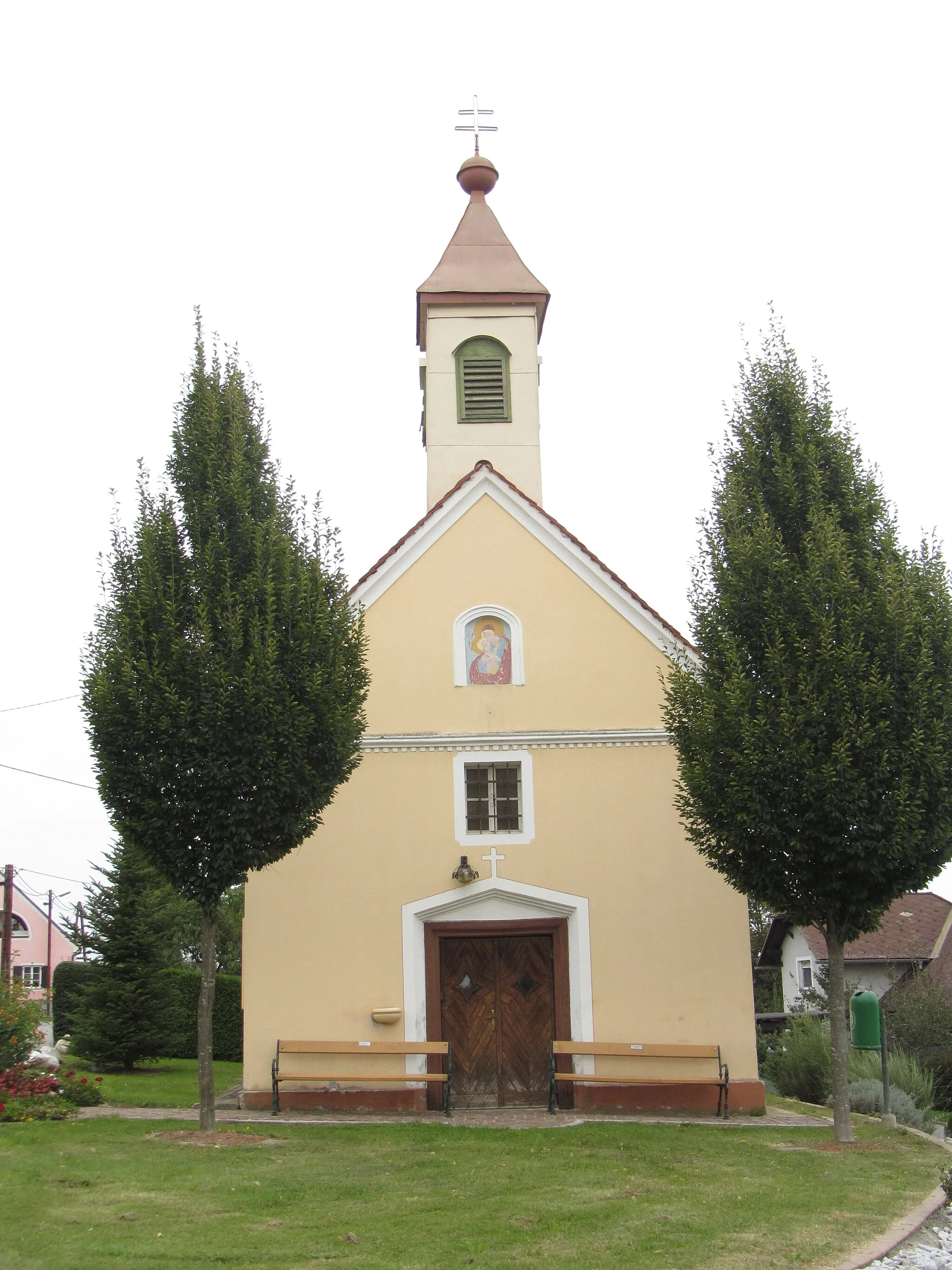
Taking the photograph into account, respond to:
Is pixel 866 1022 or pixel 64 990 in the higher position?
pixel 866 1022

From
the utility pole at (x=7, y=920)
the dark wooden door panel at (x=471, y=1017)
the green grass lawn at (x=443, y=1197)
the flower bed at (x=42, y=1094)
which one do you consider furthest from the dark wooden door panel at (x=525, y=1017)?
the utility pole at (x=7, y=920)

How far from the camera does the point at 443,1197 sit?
9789 millimetres

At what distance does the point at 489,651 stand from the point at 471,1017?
16.5 ft

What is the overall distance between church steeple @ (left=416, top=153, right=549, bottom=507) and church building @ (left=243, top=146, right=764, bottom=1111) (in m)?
2.57

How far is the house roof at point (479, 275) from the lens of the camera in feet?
68.5

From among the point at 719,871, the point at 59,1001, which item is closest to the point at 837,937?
the point at 719,871

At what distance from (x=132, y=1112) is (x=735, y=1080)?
7.75 meters

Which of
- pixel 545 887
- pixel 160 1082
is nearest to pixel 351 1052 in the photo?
pixel 545 887

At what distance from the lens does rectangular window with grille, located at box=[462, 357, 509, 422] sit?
2053 cm

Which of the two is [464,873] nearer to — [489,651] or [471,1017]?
[471,1017]

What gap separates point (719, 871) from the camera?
14094 mm

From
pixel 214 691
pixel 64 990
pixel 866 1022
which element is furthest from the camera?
pixel 64 990

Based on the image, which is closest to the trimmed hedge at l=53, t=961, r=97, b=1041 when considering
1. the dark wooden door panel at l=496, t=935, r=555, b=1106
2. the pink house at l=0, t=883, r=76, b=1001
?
the dark wooden door panel at l=496, t=935, r=555, b=1106

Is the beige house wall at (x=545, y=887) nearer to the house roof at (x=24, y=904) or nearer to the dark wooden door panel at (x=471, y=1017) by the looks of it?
the dark wooden door panel at (x=471, y=1017)
